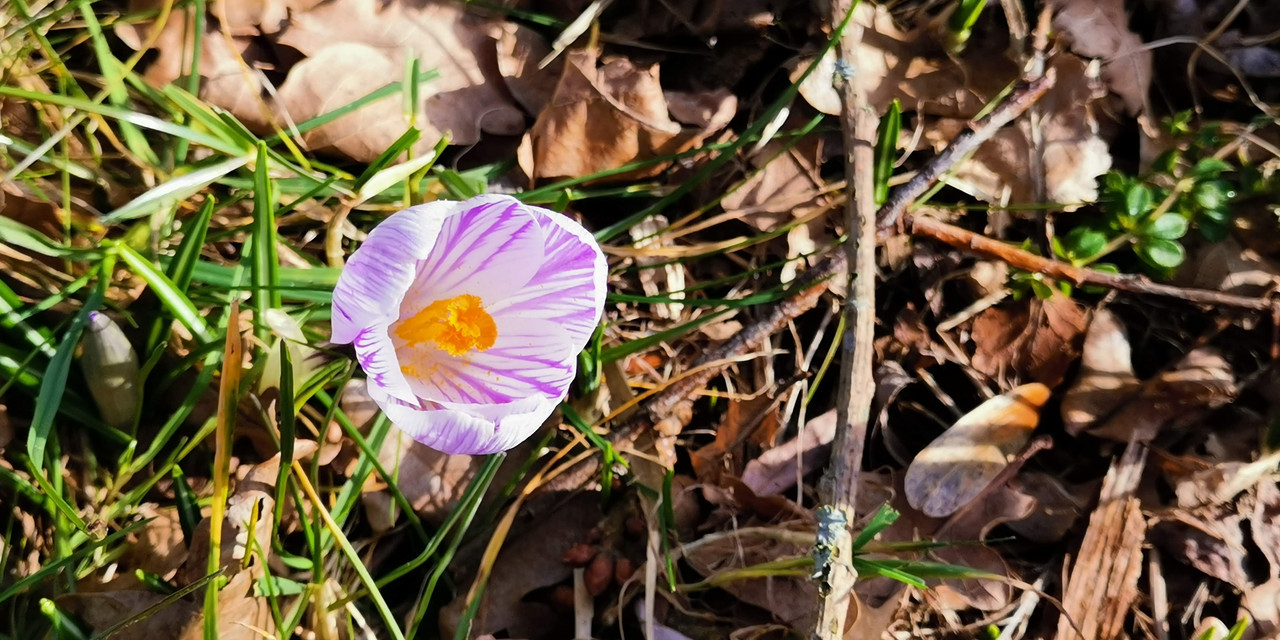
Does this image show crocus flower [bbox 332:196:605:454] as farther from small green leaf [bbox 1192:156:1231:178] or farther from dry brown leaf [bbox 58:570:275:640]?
small green leaf [bbox 1192:156:1231:178]

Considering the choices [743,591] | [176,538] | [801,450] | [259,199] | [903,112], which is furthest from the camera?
[903,112]

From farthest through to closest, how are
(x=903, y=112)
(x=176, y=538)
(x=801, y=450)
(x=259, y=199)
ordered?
(x=903, y=112) → (x=801, y=450) → (x=176, y=538) → (x=259, y=199)

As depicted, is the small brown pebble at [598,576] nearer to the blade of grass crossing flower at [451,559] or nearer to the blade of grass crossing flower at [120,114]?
the blade of grass crossing flower at [451,559]

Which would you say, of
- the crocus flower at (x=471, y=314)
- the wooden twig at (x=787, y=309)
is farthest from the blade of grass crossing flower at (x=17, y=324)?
the wooden twig at (x=787, y=309)

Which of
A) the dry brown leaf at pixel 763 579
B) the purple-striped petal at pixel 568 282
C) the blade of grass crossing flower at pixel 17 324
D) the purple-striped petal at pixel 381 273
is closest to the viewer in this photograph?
the purple-striped petal at pixel 381 273

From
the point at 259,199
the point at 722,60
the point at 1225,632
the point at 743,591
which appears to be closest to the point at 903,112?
the point at 722,60

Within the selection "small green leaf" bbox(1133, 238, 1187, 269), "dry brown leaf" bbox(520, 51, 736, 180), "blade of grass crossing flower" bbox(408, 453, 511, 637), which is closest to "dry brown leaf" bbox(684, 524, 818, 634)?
"blade of grass crossing flower" bbox(408, 453, 511, 637)

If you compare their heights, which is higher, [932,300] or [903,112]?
[903,112]

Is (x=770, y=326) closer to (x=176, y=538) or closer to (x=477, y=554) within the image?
(x=477, y=554)
